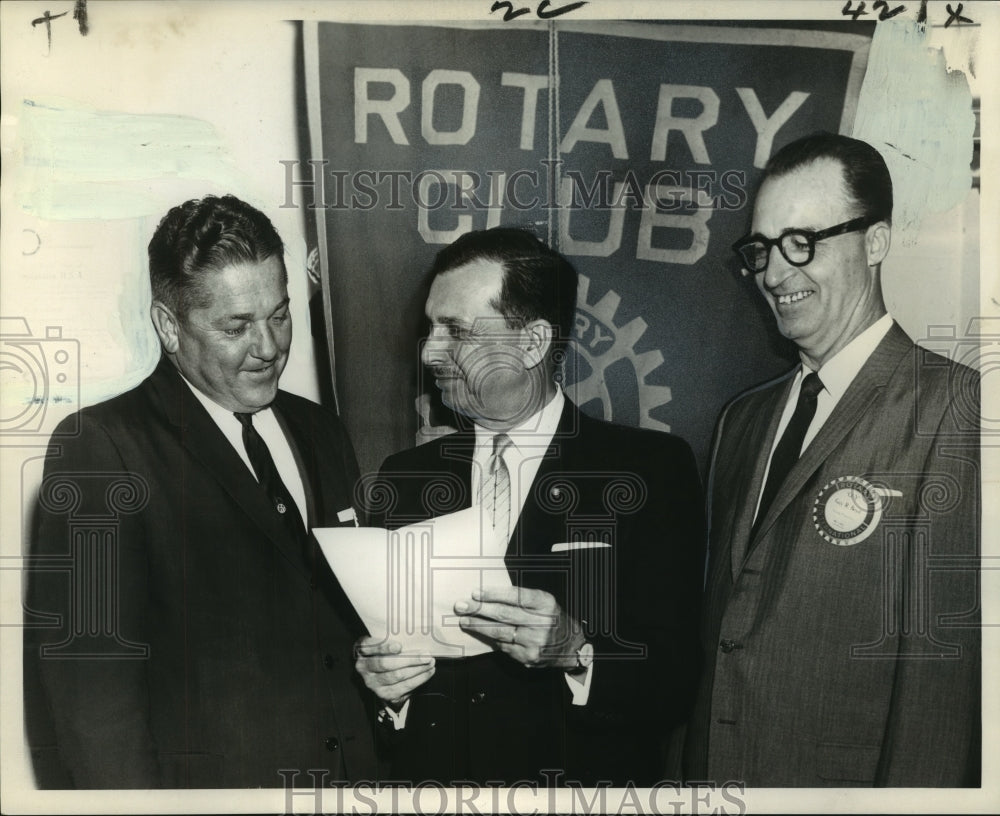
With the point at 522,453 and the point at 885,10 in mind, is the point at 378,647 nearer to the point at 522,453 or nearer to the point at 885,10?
the point at 522,453

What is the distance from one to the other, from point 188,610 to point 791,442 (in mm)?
1871

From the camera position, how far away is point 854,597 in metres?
2.92

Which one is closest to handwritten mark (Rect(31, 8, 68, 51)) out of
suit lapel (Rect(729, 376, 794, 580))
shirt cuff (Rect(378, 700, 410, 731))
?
shirt cuff (Rect(378, 700, 410, 731))

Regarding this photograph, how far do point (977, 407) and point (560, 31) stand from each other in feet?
5.57

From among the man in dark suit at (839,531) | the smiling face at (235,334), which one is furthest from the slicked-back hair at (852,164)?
the smiling face at (235,334)

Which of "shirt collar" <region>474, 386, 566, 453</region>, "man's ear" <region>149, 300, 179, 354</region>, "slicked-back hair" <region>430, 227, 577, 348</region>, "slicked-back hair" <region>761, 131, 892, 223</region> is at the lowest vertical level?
"shirt collar" <region>474, 386, 566, 453</region>

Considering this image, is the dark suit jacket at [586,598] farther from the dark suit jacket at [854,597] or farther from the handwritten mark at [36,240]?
the handwritten mark at [36,240]

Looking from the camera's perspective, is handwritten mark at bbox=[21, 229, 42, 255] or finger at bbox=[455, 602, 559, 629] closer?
finger at bbox=[455, 602, 559, 629]

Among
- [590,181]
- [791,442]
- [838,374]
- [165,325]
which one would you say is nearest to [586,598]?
[791,442]

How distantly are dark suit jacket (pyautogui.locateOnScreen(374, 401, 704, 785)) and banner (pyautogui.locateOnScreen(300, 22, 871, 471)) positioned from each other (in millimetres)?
124

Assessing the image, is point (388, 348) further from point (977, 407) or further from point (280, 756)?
point (977, 407)

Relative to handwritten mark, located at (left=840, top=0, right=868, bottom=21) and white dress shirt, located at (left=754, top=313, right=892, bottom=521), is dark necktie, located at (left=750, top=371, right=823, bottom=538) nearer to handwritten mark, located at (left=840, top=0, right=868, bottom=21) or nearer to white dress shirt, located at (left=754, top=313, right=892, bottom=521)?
white dress shirt, located at (left=754, top=313, right=892, bottom=521)

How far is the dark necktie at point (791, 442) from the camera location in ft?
9.66

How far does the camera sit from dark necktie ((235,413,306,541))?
2.98m
